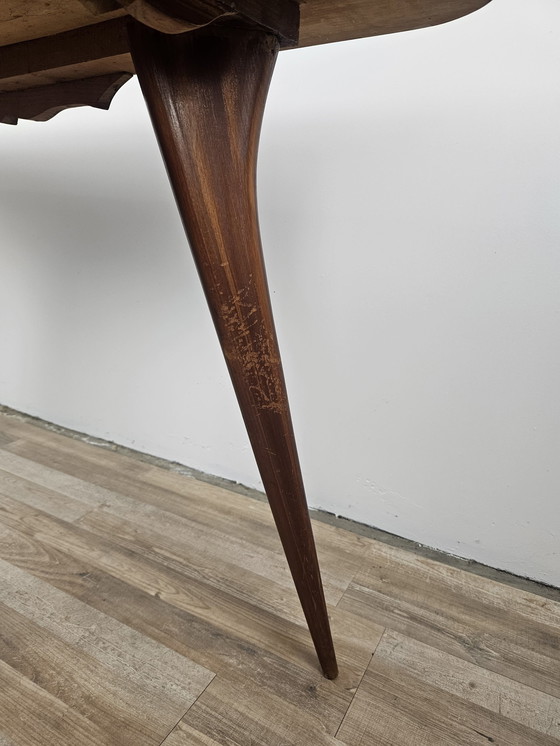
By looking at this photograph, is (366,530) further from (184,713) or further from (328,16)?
(328,16)

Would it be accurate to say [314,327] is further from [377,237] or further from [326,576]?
[326,576]

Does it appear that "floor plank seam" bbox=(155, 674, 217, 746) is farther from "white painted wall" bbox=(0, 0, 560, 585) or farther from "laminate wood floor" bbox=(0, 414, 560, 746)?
"white painted wall" bbox=(0, 0, 560, 585)

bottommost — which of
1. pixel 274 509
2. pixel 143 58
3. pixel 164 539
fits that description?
pixel 164 539

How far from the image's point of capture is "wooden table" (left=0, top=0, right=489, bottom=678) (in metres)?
0.42

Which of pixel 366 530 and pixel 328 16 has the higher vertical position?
pixel 328 16

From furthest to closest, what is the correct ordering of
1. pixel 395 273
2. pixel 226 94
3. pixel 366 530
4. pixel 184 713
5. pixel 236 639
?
1. pixel 366 530
2. pixel 395 273
3. pixel 236 639
4. pixel 184 713
5. pixel 226 94

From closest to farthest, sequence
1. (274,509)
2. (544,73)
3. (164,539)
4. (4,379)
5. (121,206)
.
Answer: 1. (274,509)
2. (544,73)
3. (164,539)
4. (121,206)
5. (4,379)

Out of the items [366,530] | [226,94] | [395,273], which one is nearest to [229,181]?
[226,94]

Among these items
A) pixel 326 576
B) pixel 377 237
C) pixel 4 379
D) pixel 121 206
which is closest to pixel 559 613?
pixel 326 576

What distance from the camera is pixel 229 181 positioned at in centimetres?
46

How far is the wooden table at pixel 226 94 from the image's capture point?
0.42 m

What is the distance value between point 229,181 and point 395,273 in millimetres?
494

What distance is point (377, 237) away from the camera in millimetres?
897

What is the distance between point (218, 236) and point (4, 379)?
1.35m
